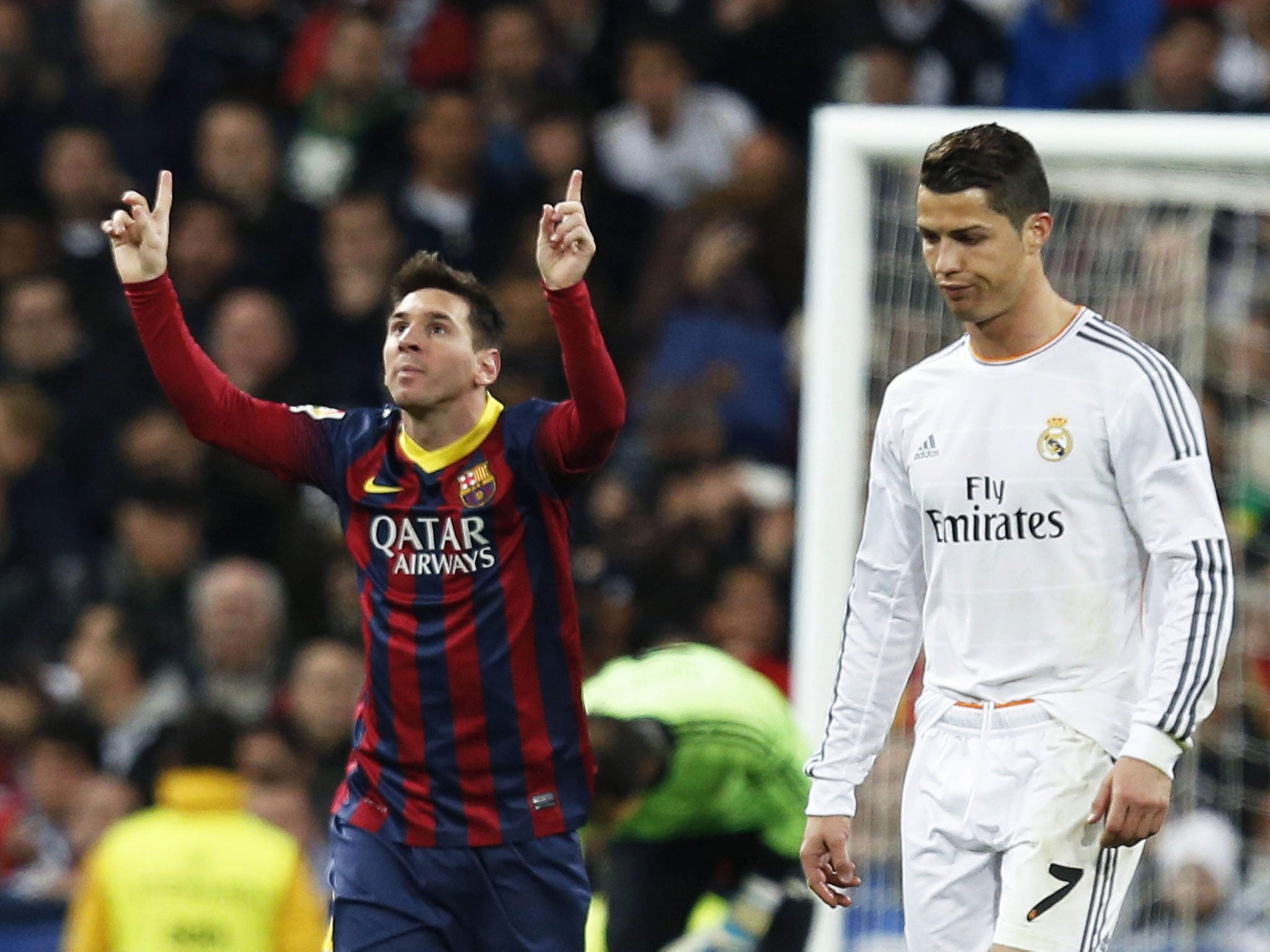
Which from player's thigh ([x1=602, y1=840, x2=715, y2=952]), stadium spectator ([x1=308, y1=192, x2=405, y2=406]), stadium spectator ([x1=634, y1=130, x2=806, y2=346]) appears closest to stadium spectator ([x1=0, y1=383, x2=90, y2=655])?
stadium spectator ([x1=308, y1=192, x2=405, y2=406])

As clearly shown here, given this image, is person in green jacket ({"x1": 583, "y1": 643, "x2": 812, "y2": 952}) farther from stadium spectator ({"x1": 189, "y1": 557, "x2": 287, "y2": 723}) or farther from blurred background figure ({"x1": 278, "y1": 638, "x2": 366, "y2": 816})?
stadium spectator ({"x1": 189, "y1": 557, "x2": 287, "y2": 723})

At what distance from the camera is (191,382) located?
4602 millimetres

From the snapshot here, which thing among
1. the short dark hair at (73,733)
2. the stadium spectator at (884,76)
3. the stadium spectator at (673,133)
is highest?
the stadium spectator at (884,76)

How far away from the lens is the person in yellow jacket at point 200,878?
6.33 m

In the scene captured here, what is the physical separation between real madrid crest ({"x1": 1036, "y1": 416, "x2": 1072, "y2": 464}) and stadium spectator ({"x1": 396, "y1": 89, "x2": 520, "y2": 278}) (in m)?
5.89

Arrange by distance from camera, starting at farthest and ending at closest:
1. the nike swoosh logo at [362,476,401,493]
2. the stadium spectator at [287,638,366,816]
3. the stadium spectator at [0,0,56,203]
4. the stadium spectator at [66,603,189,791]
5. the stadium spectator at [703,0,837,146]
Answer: the stadium spectator at [0,0,56,203] → the stadium spectator at [703,0,837,146] → the stadium spectator at [66,603,189,791] → the stadium spectator at [287,638,366,816] → the nike swoosh logo at [362,476,401,493]

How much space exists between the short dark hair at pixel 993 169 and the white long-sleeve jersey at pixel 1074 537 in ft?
0.80

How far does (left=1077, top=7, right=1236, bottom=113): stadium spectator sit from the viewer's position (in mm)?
8812

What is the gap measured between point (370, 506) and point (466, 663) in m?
0.39

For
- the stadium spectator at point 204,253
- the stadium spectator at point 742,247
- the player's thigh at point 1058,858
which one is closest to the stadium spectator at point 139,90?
the stadium spectator at point 204,253

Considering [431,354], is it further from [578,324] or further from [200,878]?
[200,878]

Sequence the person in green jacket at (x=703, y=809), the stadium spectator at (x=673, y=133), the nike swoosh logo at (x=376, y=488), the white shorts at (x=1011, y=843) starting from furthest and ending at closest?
1. the stadium spectator at (x=673, y=133)
2. the person in green jacket at (x=703, y=809)
3. the nike swoosh logo at (x=376, y=488)
4. the white shorts at (x=1011, y=843)

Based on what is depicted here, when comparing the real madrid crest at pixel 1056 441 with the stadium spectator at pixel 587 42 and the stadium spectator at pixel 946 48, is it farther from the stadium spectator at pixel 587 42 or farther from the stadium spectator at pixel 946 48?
the stadium spectator at pixel 587 42

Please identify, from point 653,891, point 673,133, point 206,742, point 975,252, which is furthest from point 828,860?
point 673,133
